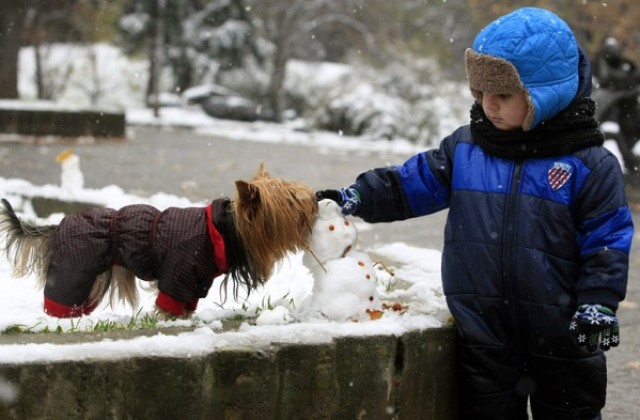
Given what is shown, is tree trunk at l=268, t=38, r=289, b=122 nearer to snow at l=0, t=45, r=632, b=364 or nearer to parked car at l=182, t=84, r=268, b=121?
parked car at l=182, t=84, r=268, b=121

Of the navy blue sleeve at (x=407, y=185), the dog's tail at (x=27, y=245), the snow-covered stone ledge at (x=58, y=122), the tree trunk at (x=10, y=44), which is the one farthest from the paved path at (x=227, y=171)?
the tree trunk at (x=10, y=44)

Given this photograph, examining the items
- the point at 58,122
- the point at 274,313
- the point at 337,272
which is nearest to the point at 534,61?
Result: the point at 337,272

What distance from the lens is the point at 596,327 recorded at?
2.86 metres

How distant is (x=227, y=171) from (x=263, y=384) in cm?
1033

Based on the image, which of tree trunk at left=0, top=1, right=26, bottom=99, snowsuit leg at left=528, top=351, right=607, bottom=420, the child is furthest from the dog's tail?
tree trunk at left=0, top=1, right=26, bottom=99

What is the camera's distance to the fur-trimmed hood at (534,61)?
3016 millimetres

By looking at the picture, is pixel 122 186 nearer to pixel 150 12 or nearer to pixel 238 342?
pixel 238 342

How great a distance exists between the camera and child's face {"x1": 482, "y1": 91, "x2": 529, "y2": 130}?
3.12 m

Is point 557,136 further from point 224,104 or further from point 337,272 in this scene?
point 224,104

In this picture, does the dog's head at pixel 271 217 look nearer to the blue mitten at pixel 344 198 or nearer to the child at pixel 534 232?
the blue mitten at pixel 344 198

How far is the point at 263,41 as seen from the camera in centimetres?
3312

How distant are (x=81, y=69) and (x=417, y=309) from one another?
2823 centimetres

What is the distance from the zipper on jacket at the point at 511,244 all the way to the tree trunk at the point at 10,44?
773 inches

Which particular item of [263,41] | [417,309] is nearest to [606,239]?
[417,309]
